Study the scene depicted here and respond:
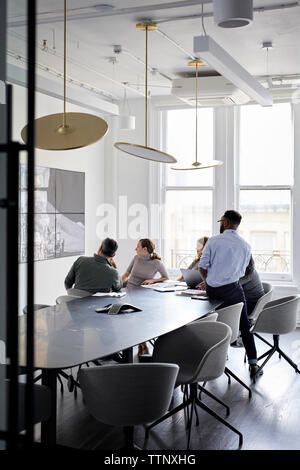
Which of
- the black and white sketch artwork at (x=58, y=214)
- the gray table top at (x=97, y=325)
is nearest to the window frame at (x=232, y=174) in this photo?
the black and white sketch artwork at (x=58, y=214)

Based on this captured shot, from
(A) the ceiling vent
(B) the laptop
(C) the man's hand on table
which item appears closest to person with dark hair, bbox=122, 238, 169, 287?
(B) the laptop

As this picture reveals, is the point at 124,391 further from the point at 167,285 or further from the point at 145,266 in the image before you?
the point at 145,266

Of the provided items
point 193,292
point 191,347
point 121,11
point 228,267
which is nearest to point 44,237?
point 193,292

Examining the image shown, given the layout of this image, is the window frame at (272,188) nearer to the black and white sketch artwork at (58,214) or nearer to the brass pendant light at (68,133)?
the black and white sketch artwork at (58,214)

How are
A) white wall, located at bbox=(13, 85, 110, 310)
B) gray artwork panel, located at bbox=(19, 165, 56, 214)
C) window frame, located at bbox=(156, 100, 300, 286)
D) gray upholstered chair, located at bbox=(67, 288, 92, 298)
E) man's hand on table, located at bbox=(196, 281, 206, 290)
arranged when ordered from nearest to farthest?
gray upholstered chair, located at bbox=(67, 288, 92, 298) → man's hand on table, located at bbox=(196, 281, 206, 290) → gray artwork panel, located at bbox=(19, 165, 56, 214) → white wall, located at bbox=(13, 85, 110, 310) → window frame, located at bbox=(156, 100, 300, 286)

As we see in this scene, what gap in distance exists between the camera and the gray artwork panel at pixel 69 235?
27.7 ft

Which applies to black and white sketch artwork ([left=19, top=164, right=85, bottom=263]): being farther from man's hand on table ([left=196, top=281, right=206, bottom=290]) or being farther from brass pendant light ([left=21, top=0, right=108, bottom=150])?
brass pendant light ([left=21, top=0, right=108, bottom=150])

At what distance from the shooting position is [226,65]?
4.67 metres

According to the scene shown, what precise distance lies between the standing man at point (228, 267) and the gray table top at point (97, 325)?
18 centimetres

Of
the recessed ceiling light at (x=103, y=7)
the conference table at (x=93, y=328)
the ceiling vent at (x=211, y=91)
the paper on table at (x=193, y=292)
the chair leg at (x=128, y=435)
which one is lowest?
the chair leg at (x=128, y=435)

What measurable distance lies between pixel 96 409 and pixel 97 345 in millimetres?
570

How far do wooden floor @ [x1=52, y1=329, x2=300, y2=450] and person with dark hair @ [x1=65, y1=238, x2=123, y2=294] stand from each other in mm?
1233

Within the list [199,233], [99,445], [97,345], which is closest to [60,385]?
[99,445]

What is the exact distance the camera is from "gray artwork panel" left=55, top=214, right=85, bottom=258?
27.7ft
